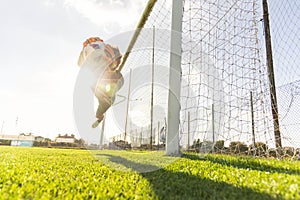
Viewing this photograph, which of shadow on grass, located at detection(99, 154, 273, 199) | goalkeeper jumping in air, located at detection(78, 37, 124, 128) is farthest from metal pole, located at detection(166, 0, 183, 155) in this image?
shadow on grass, located at detection(99, 154, 273, 199)

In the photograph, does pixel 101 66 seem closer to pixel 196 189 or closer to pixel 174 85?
pixel 174 85

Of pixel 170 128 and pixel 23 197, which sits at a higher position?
pixel 170 128

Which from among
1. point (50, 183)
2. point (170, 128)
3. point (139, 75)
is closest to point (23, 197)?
point (50, 183)

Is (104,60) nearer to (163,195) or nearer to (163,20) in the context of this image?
(163,20)

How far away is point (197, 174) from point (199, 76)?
2.77m

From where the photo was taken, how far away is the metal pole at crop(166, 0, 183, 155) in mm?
4553

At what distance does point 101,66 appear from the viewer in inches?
197

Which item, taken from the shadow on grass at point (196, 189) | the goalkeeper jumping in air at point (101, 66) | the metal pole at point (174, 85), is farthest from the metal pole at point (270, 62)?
the shadow on grass at point (196, 189)

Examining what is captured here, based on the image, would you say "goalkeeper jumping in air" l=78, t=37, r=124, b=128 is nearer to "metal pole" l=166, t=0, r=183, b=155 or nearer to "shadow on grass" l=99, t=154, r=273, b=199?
"metal pole" l=166, t=0, r=183, b=155

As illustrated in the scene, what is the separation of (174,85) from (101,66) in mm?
1680

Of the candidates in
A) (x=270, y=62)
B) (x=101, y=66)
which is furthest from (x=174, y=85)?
(x=270, y=62)

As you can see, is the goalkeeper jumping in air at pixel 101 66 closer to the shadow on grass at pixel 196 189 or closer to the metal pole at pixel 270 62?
the shadow on grass at pixel 196 189

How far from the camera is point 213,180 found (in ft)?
6.31

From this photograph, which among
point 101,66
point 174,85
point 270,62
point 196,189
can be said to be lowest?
point 196,189
